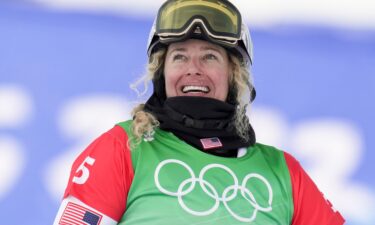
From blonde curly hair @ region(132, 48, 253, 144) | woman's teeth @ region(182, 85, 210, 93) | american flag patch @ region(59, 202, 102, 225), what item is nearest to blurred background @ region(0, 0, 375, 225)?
blonde curly hair @ region(132, 48, 253, 144)

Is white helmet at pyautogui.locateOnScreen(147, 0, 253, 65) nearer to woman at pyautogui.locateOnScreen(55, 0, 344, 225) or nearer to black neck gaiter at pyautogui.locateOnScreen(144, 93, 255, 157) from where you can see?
woman at pyautogui.locateOnScreen(55, 0, 344, 225)

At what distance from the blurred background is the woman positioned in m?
0.99

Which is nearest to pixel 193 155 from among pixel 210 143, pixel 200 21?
pixel 210 143

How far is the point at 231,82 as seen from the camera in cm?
258

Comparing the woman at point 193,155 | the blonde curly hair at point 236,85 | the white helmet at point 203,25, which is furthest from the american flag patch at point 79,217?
the white helmet at point 203,25

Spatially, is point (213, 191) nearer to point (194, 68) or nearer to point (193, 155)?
point (193, 155)

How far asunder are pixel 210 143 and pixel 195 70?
231 millimetres

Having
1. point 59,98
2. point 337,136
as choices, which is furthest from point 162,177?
point 337,136

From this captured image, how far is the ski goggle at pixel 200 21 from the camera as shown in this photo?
8.07ft

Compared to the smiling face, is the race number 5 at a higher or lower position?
lower

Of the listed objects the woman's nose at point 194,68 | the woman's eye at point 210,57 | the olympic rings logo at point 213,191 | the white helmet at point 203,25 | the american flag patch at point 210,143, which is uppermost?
the white helmet at point 203,25

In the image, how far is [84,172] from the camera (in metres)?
2.20

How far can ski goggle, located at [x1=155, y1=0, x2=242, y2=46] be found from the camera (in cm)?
246

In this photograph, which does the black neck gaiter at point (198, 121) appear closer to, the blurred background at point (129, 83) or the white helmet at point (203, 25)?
the white helmet at point (203, 25)
